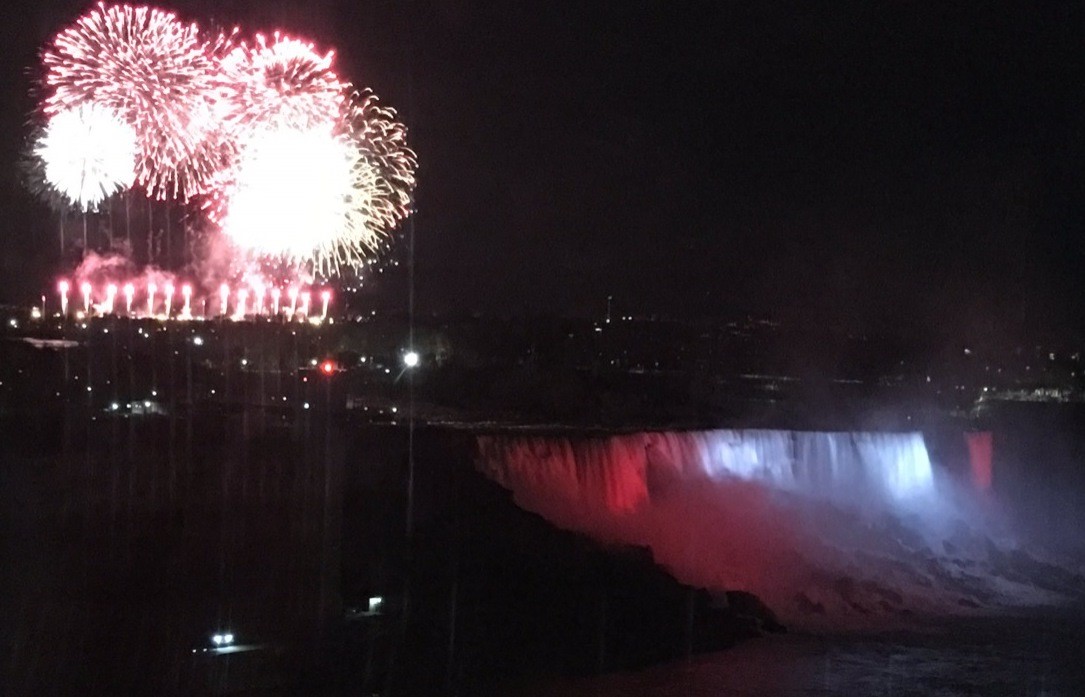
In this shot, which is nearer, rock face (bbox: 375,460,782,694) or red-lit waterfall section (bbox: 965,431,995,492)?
rock face (bbox: 375,460,782,694)

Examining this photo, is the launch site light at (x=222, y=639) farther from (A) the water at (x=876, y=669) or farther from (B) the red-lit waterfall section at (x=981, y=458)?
(B) the red-lit waterfall section at (x=981, y=458)

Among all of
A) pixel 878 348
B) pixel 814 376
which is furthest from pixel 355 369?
pixel 878 348

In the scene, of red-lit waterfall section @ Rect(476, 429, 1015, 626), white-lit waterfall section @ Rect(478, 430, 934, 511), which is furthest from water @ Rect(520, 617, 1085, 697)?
white-lit waterfall section @ Rect(478, 430, 934, 511)

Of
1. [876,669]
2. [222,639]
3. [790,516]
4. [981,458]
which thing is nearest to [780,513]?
[790,516]

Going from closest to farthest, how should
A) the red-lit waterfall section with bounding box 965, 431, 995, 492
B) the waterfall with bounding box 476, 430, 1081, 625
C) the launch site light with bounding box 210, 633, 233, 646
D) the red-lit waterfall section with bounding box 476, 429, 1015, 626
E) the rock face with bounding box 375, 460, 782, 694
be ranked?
the launch site light with bounding box 210, 633, 233, 646 < the rock face with bounding box 375, 460, 782, 694 < the red-lit waterfall section with bounding box 476, 429, 1015, 626 < the waterfall with bounding box 476, 430, 1081, 625 < the red-lit waterfall section with bounding box 965, 431, 995, 492

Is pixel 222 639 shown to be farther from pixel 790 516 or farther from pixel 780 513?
pixel 790 516

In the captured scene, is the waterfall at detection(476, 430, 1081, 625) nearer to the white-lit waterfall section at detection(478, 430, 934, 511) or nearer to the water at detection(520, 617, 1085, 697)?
the white-lit waterfall section at detection(478, 430, 934, 511)

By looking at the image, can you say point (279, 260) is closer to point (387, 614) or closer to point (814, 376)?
point (387, 614)
